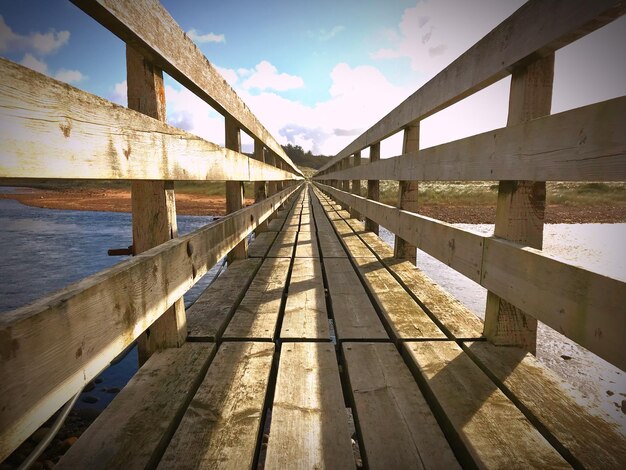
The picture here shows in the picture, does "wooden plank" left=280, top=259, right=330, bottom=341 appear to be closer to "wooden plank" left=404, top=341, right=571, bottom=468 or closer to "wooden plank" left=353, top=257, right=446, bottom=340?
"wooden plank" left=353, top=257, right=446, bottom=340

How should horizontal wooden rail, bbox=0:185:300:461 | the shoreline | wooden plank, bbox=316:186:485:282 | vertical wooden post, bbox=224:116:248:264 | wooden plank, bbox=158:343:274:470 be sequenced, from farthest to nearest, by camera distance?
the shoreline
vertical wooden post, bbox=224:116:248:264
wooden plank, bbox=316:186:485:282
wooden plank, bbox=158:343:274:470
horizontal wooden rail, bbox=0:185:300:461

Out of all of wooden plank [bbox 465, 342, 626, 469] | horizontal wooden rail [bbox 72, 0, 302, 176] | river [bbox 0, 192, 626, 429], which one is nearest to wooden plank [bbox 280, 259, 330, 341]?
wooden plank [bbox 465, 342, 626, 469]

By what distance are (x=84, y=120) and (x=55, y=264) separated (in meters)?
5.22

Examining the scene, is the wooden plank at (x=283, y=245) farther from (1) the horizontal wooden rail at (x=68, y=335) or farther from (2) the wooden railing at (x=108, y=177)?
(1) the horizontal wooden rail at (x=68, y=335)

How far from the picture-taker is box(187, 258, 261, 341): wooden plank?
1.73 m

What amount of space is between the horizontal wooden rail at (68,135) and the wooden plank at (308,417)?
94cm

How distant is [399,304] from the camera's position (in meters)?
2.13

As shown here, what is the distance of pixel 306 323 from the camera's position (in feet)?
6.13

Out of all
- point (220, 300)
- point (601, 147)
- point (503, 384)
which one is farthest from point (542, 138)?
point (220, 300)

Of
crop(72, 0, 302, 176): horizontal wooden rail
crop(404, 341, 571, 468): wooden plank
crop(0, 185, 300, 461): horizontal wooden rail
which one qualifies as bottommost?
crop(404, 341, 571, 468): wooden plank

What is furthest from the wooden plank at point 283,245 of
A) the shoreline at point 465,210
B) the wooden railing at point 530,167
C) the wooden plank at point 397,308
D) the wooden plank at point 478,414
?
the shoreline at point 465,210

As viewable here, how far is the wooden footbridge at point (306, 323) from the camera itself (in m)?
0.72

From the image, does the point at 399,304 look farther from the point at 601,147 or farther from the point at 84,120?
the point at 84,120

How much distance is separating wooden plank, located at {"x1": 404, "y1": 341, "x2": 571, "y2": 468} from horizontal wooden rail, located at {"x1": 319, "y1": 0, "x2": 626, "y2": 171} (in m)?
1.33
